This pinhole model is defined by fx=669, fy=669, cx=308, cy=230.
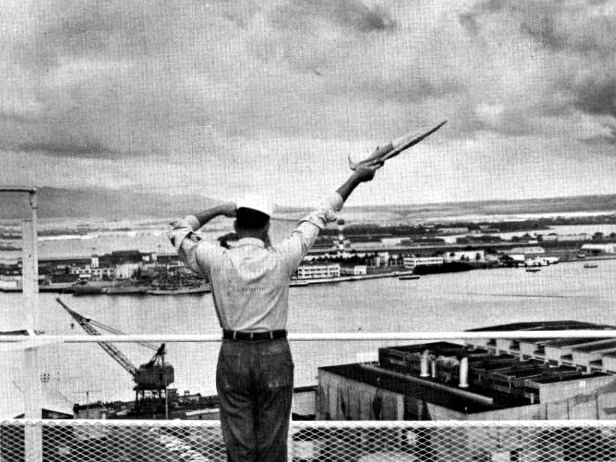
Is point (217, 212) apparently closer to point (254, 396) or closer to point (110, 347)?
point (254, 396)

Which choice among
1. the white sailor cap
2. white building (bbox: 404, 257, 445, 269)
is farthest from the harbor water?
the white sailor cap

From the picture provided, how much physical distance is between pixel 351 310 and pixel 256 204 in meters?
13.3

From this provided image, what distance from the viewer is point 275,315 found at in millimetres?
1074

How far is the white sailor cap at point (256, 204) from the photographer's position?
1051mm

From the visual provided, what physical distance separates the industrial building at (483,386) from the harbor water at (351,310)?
60cm

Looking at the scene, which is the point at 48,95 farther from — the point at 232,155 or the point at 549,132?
the point at 549,132

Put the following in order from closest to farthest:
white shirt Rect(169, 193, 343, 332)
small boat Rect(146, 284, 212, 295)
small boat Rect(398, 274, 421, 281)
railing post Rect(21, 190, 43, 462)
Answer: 1. white shirt Rect(169, 193, 343, 332)
2. railing post Rect(21, 190, 43, 462)
3. small boat Rect(146, 284, 212, 295)
4. small boat Rect(398, 274, 421, 281)

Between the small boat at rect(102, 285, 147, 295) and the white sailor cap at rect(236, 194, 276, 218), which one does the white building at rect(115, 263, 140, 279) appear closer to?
the small boat at rect(102, 285, 147, 295)

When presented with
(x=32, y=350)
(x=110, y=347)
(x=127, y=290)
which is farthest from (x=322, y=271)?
(x=32, y=350)

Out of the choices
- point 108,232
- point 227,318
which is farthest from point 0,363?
point 227,318

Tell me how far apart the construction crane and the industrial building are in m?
2.81

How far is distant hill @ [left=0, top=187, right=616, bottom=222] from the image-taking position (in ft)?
38.0

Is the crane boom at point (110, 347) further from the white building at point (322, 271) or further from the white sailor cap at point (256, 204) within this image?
the white sailor cap at point (256, 204)

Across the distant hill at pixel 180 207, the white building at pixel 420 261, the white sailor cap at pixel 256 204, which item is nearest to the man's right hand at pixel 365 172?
the white sailor cap at pixel 256 204
